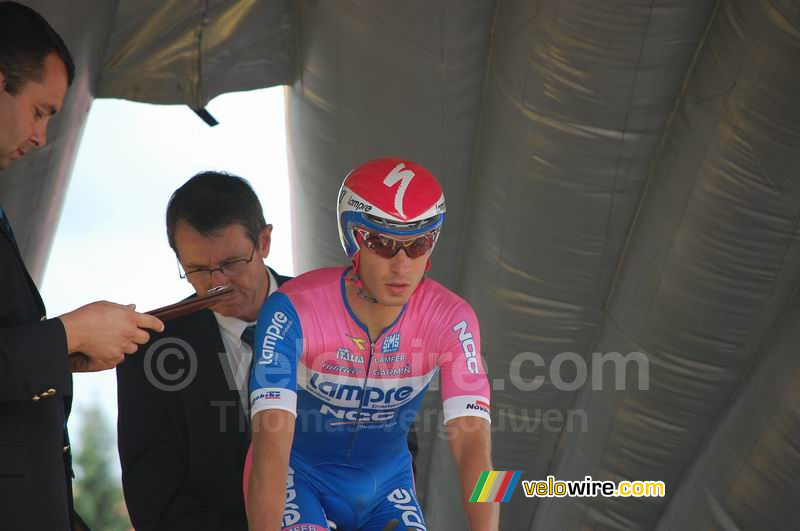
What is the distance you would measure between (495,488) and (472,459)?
19 cm

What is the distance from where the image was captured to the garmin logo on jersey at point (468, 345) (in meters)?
3.76

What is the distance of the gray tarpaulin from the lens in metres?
5.57

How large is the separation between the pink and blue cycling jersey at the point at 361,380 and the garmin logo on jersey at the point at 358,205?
0.39 m

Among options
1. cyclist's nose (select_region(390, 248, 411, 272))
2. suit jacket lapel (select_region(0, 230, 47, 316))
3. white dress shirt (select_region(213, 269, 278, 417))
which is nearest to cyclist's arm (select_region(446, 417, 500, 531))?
cyclist's nose (select_region(390, 248, 411, 272))

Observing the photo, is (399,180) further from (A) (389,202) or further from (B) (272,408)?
(B) (272,408)

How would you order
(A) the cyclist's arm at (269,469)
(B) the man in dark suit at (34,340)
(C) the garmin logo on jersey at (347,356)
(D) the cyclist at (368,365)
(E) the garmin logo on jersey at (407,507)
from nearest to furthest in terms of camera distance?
(B) the man in dark suit at (34,340), (A) the cyclist's arm at (269,469), (D) the cyclist at (368,365), (E) the garmin logo on jersey at (407,507), (C) the garmin logo on jersey at (347,356)

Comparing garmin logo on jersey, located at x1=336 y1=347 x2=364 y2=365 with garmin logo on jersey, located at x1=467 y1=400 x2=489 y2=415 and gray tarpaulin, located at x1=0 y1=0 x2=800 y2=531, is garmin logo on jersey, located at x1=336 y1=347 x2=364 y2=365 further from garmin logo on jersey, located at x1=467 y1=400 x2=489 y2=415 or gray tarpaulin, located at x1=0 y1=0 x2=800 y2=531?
gray tarpaulin, located at x1=0 y1=0 x2=800 y2=531

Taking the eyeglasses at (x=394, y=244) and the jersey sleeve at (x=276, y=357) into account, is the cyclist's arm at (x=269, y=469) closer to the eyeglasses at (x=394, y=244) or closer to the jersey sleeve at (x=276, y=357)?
the jersey sleeve at (x=276, y=357)

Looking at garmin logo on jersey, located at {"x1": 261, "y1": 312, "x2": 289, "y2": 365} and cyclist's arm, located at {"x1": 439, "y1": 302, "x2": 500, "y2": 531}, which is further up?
garmin logo on jersey, located at {"x1": 261, "y1": 312, "x2": 289, "y2": 365}

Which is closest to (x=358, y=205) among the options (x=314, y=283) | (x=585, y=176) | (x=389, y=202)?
(x=389, y=202)

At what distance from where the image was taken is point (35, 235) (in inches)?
263

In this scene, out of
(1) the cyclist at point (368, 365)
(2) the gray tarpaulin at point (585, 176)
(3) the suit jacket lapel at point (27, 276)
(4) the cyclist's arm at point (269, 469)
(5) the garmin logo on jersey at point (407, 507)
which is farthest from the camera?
(2) the gray tarpaulin at point (585, 176)

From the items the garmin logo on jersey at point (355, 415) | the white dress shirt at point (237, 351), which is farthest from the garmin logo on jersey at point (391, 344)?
the white dress shirt at point (237, 351)

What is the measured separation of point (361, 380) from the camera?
3855mm
